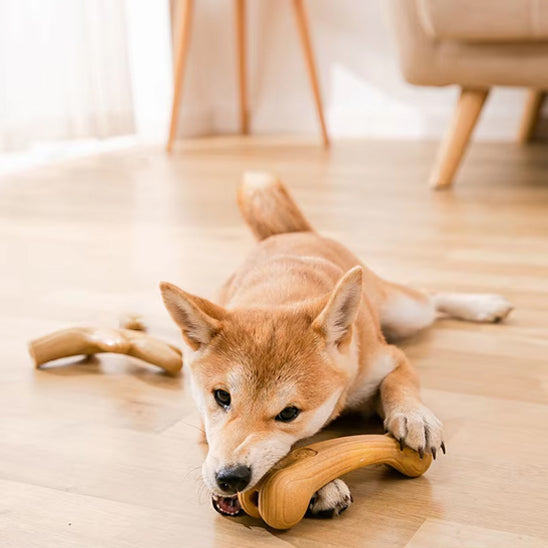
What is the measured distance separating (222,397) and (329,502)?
0.16 m

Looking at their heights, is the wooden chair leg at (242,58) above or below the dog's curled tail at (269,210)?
below

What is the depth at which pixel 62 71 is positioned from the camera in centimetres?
392

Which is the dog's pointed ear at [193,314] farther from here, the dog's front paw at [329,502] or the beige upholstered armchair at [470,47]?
the beige upholstered armchair at [470,47]

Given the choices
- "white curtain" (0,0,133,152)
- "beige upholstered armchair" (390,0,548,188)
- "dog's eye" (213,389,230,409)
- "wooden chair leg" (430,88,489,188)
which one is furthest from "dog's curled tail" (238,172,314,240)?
"white curtain" (0,0,133,152)

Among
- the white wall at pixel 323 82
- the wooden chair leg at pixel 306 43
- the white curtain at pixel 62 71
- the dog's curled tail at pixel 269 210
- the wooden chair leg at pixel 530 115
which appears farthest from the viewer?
the white wall at pixel 323 82

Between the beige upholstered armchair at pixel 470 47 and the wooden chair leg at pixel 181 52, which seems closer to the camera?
the beige upholstered armchair at pixel 470 47

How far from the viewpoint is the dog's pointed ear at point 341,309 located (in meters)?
1.00

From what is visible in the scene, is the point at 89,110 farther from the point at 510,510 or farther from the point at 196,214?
the point at 510,510

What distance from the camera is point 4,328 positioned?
166 cm

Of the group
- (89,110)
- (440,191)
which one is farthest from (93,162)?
(440,191)

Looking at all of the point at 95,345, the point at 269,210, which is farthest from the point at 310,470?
the point at 269,210

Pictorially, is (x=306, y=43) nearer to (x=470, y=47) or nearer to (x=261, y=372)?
(x=470, y=47)

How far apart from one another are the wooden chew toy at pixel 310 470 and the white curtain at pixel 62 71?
2977 mm

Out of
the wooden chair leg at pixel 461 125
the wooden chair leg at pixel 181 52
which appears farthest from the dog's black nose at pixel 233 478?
the wooden chair leg at pixel 181 52
